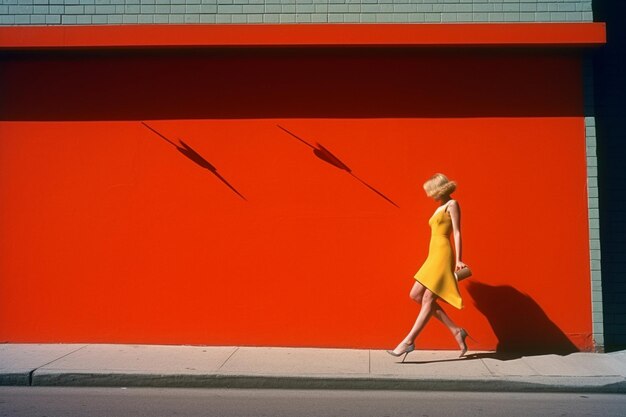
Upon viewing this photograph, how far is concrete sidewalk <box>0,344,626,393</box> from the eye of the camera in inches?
239

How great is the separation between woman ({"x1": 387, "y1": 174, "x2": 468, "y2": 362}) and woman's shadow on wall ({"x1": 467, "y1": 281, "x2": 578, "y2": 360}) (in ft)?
2.06

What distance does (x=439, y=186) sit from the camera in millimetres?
6766

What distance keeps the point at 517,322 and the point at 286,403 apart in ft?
9.80

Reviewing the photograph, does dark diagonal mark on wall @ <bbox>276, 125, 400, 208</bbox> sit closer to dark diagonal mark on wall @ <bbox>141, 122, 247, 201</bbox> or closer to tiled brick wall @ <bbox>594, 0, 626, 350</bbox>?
dark diagonal mark on wall @ <bbox>141, 122, 247, 201</bbox>

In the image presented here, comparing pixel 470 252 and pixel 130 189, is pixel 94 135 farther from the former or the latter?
pixel 470 252

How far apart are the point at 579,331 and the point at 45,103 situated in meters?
6.59

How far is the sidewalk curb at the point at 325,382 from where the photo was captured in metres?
5.99

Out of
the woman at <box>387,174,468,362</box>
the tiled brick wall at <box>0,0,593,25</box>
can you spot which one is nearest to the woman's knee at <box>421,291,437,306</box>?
the woman at <box>387,174,468,362</box>

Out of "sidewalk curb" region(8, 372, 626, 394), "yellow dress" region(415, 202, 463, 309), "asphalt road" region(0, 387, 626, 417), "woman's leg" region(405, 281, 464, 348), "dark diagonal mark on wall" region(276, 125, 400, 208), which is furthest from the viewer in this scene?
"dark diagonal mark on wall" region(276, 125, 400, 208)

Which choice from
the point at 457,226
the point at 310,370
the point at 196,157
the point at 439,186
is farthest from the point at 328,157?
the point at 310,370

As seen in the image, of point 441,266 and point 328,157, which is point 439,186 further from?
point 328,157

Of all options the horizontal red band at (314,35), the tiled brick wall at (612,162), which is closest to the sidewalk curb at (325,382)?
the tiled brick wall at (612,162)

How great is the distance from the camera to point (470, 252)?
729 cm

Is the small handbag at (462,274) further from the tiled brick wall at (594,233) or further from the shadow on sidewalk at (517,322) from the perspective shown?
the tiled brick wall at (594,233)
